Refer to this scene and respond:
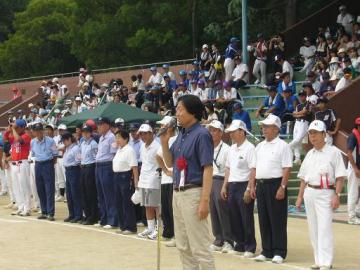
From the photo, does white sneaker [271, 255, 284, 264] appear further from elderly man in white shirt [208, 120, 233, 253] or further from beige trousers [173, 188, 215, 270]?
beige trousers [173, 188, 215, 270]

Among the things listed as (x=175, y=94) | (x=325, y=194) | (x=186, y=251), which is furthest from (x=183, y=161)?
(x=175, y=94)

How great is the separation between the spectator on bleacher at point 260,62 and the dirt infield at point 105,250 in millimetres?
9961

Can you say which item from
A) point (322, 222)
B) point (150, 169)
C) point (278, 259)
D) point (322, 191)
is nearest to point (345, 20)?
point (150, 169)

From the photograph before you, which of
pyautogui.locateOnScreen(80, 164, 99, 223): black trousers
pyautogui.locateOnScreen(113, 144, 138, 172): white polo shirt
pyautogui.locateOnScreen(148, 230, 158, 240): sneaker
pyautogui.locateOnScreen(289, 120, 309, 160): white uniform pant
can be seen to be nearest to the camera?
pyautogui.locateOnScreen(148, 230, 158, 240): sneaker

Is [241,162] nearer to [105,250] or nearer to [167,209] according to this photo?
[167,209]

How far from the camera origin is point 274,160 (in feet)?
38.5

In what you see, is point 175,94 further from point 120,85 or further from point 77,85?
point 77,85

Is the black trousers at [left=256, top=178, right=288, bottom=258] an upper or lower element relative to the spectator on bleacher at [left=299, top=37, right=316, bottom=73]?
lower

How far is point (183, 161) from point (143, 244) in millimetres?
4920

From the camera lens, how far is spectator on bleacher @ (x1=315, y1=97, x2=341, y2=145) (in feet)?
58.6

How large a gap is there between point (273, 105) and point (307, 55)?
5.35 m

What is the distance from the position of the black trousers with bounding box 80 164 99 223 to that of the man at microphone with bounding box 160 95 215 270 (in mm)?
7588

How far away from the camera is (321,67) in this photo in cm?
2319

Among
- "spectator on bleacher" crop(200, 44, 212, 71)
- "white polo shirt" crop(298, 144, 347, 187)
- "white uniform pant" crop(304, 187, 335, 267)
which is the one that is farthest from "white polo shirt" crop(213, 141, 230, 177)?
"spectator on bleacher" crop(200, 44, 212, 71)
